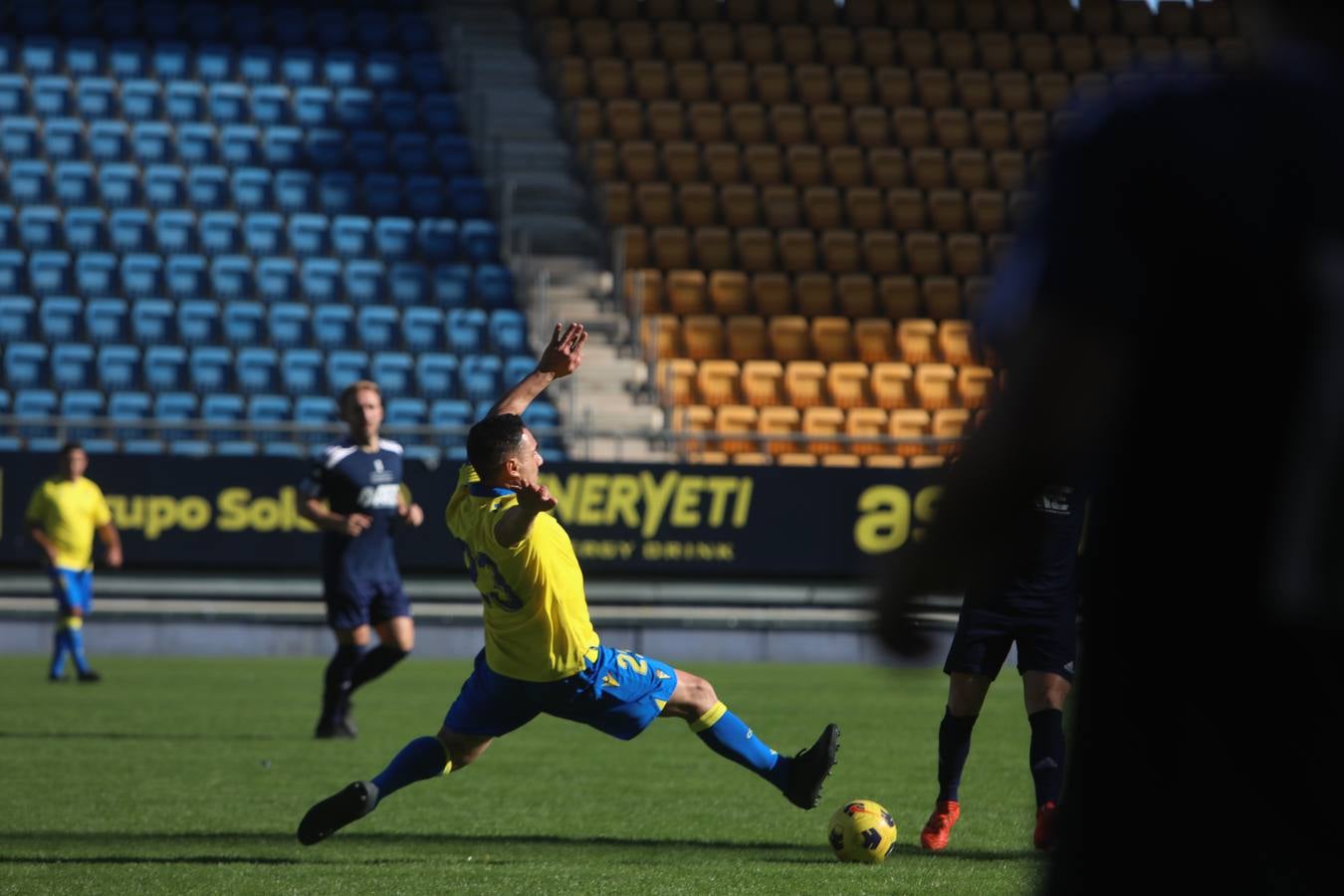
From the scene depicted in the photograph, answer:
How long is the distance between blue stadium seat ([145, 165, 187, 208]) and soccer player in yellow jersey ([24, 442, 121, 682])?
8869 mm

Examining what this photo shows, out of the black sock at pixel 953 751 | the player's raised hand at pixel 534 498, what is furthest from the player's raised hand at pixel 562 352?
the black sock at pixel 953 751

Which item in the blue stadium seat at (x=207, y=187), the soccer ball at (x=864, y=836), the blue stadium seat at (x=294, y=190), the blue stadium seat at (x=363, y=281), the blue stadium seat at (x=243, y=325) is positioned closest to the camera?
the soccer ball at (x=864, y=836)

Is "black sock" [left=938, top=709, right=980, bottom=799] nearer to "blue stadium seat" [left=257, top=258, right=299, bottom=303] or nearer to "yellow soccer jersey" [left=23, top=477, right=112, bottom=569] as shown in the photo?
"yellow soccer jersey" [left=23, top=477, right=112, bottom=569]

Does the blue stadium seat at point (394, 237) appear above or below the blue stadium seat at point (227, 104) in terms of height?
below

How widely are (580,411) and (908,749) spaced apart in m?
11.3

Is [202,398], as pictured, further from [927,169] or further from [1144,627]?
[1144,627]

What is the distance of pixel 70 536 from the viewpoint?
56.4ft

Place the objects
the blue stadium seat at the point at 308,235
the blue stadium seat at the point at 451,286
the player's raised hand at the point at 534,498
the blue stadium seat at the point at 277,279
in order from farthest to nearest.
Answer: the blue stadium seat at the point at 308,235, the blue stadium seat at the point at 451,286, the blue stadium seat at the point at 277,279, the player's raised hand at the point at 534,498

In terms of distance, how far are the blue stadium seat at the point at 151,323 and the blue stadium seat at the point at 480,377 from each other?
366 cm

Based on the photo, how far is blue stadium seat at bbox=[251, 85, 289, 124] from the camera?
2758 cm

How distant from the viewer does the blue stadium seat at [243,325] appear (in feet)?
75.9

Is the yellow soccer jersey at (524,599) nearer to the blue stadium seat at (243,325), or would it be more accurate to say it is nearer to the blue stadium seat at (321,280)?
the blue stadium seat at (243,325)

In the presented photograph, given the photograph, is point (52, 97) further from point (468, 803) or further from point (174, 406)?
point (468, 803)

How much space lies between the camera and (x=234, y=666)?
18.9 meters
